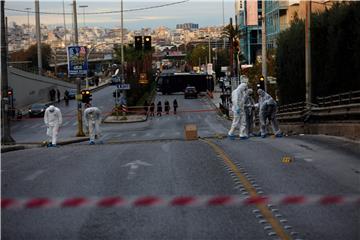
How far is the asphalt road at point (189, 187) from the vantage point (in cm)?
841

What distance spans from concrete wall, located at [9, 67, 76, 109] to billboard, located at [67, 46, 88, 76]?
1451 inches

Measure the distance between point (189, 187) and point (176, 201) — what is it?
135 centimetres

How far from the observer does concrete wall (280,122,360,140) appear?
20609 mm

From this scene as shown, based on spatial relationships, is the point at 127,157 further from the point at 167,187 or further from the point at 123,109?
the point at 123,109

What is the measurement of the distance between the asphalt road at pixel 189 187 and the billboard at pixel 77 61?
2116 cm

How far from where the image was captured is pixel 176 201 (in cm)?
1010

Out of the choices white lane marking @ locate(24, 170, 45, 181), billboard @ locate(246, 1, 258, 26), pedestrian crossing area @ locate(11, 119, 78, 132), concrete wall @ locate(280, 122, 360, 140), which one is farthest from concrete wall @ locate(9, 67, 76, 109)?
white lane marking @ locate(24, 170, 45, 181)

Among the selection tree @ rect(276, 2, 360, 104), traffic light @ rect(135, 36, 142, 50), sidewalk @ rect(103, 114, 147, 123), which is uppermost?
traffic light @ rect(135, 36, 142, 50)

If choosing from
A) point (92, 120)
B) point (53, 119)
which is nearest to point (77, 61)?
point (92, 120)

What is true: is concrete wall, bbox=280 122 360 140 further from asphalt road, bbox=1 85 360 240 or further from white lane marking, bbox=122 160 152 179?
white lane marking, bbox=122 160 152 179

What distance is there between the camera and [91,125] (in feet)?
88.5

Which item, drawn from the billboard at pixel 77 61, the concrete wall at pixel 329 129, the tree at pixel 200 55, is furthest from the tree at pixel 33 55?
the concrete wall at pixel 329 129

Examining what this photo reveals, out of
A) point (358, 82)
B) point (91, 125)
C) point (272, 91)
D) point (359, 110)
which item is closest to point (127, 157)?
point (359, 110)

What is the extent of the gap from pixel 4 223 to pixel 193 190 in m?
3.34
